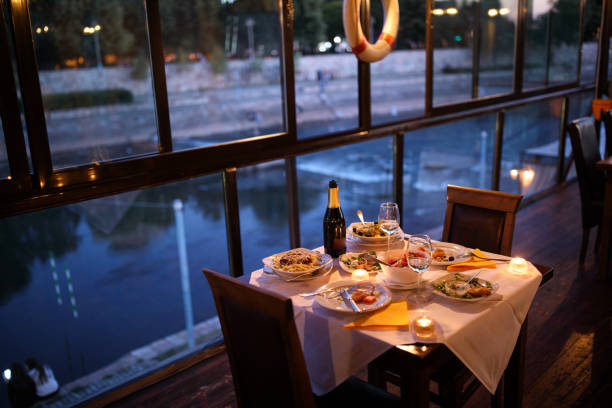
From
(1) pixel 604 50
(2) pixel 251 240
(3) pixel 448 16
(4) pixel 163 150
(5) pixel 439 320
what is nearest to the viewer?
(5) pixel 439 320

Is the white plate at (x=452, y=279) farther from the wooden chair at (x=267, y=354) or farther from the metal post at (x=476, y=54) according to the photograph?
the metal post at (x=476, y=54)

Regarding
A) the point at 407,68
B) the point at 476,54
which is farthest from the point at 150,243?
the point at 407,68

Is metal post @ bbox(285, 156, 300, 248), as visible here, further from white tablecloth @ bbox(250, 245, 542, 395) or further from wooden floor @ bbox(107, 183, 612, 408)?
white tablecloth @ bbox(250, 245, 542, 395)

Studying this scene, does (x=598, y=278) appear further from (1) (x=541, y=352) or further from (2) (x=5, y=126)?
(2) (x=5, y=126)

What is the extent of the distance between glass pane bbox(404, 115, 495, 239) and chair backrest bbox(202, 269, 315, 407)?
11.1ft

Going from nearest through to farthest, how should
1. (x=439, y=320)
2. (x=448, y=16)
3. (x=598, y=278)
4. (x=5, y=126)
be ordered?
(x=439, y=320), (x=5, y=126), (x=598, y=278), (x=448, y=16)

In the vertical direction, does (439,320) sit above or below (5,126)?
below

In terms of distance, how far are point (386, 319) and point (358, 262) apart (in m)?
0.35

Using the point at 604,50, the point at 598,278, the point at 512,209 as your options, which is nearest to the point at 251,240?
the point at 604,50

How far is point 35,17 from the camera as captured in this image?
5.68 ft

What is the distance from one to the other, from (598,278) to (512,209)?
4.70 ft

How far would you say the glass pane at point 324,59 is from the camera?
270cm

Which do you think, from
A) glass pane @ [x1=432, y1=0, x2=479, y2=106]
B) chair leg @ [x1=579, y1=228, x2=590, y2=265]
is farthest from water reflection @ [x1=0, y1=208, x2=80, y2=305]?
chair leg @ [x1=579, y1=228, x2=590, y2=265]

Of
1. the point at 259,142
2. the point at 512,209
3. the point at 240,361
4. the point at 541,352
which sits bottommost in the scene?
the point at 541,352
